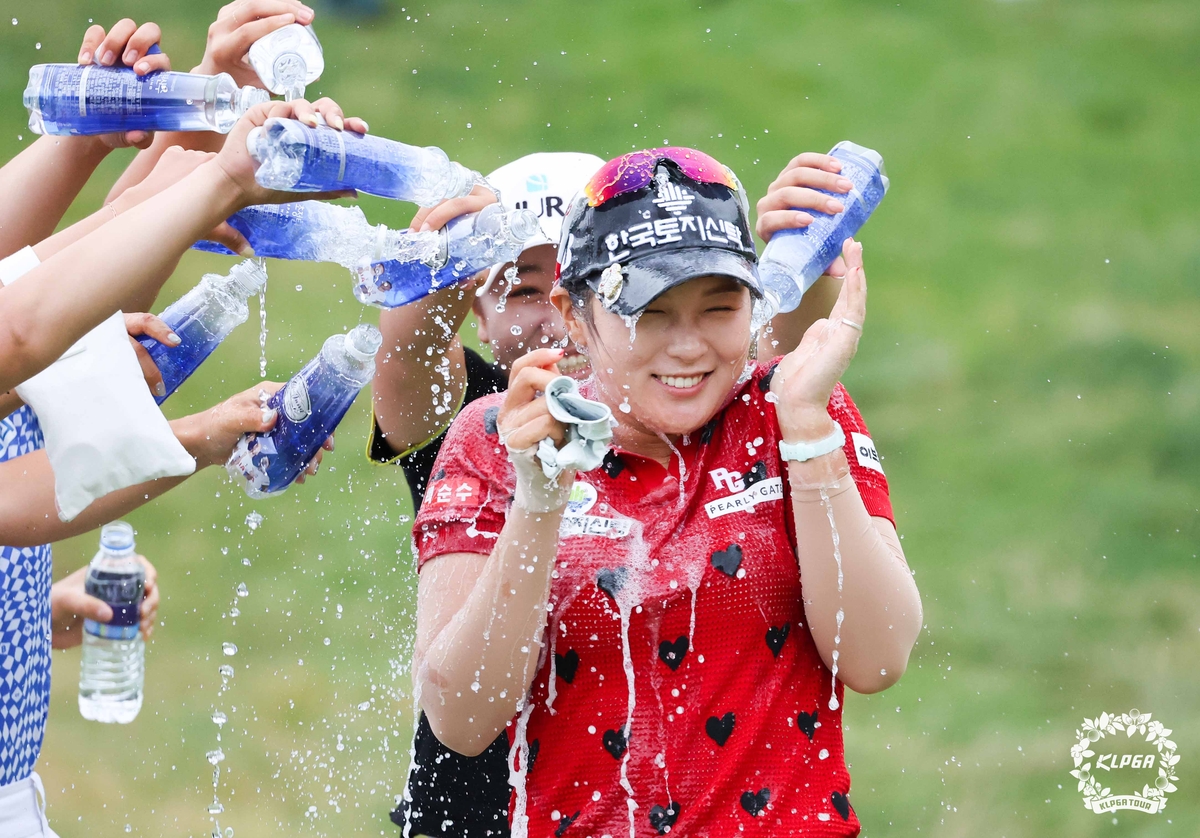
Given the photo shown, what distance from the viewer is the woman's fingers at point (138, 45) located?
3.28 metres

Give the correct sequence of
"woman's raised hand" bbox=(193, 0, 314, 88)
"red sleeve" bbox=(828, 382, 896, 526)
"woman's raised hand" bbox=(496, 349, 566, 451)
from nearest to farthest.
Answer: "woman's raised hand" bbox=(496, 349, 566, 451) → "red sleeve" bbox=(828, 382, 896, 526) → "woman's raised hand" bbox=(193, 0, 314, 88)

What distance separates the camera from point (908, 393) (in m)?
9.74

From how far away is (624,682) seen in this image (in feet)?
9.07

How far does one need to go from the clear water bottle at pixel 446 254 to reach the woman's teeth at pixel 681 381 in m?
0.67

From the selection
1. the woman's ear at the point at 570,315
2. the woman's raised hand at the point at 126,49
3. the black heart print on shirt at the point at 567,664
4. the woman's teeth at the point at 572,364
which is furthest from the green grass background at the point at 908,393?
the woman's raised hand at the point at 126,49

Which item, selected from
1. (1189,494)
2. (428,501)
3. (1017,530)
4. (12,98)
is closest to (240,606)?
(1017,530)

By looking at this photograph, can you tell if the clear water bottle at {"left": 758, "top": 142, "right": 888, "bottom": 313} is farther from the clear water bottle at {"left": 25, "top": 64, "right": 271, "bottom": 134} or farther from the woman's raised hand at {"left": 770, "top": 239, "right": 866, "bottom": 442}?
the clear water bottle at {"left": 25, "top": 64, "right": 271, "bottom": 134}

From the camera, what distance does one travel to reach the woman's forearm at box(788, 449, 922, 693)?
9.07 ft

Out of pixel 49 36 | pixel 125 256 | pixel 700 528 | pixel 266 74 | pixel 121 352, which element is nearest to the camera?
pixel 125 256

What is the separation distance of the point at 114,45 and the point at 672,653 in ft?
5.90

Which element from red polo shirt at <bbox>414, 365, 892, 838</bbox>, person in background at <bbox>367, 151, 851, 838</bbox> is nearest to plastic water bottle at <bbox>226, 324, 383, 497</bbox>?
person in background at <bbox>367, 151, 851, 838</bbox>

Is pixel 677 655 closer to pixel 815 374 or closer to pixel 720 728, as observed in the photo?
pixel 720 728

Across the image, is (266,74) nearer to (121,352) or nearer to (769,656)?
(121,352)

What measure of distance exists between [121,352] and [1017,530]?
20.4ft
